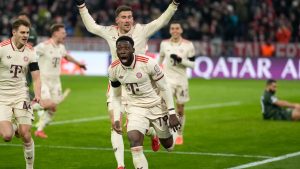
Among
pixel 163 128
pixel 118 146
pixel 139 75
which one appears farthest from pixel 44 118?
pixel 139 75

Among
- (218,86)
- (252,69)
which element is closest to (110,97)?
(218,86)

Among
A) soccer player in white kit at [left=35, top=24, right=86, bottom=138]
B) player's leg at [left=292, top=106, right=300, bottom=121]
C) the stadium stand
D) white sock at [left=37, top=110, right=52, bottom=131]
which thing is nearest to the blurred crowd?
Answer: the stadium stand

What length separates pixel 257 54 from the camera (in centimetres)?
3500

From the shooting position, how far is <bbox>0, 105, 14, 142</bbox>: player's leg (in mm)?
12216

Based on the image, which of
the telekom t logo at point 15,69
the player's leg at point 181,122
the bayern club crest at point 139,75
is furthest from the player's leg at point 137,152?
the player's leg at point 181,122

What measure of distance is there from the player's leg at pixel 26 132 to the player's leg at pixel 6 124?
0.12 m

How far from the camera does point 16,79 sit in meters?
12.6

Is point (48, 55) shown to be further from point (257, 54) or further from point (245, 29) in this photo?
point (245, 29)

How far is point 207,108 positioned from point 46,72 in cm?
705

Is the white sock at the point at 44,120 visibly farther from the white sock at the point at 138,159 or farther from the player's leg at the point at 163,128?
the white sock at the point at 138,159

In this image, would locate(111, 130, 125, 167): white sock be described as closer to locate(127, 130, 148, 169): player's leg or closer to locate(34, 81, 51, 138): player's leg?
locate(127, 130, 148, 169): player's leg

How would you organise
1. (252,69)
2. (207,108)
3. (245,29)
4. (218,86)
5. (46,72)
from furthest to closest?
(245,29), (252,69), (218,86), (207,108), (46,72)

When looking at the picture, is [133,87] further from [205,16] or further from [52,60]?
[205,16]

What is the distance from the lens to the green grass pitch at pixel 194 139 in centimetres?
1380
